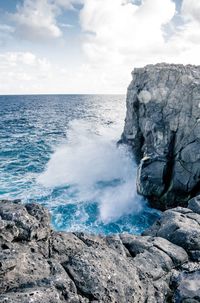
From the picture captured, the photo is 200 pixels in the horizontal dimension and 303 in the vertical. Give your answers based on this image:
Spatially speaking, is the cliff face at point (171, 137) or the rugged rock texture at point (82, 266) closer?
the rugged rock texture at point (82, 266)

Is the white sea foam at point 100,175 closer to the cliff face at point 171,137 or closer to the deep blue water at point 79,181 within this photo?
the deep blue water at point 79,181

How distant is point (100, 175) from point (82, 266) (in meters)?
27.3

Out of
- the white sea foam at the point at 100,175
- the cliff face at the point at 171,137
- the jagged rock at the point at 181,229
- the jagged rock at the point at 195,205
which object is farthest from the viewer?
the white sea foam at the point at 100,175

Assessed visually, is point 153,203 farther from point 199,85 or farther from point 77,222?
point 199,85

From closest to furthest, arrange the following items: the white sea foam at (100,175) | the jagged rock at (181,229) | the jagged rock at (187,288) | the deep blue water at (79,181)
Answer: the jagged rock at (187,288) → the jagged rock at (181,229) → the deep blue water at (79,181) → the white sea foam at (100,175)

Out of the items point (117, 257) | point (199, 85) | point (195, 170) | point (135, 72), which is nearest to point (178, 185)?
point (195, 170)

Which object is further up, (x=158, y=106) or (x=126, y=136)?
(x=158, y=106)

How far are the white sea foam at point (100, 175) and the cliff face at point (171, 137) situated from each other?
269cm

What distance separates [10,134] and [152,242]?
166 feet

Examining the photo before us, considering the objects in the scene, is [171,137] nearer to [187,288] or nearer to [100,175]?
[100,175]

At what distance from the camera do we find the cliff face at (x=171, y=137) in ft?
86.0

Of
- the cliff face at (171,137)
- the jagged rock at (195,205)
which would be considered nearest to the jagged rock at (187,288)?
the jagged rock at (195,205)

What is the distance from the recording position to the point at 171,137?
28172 millimetres

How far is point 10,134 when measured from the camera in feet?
189
